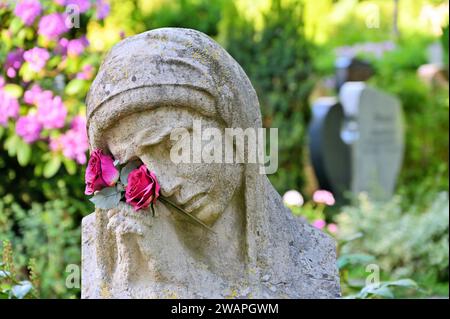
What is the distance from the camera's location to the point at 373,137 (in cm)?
1023

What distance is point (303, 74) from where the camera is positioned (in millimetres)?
10188

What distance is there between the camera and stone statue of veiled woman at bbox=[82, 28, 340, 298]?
288 centimetres

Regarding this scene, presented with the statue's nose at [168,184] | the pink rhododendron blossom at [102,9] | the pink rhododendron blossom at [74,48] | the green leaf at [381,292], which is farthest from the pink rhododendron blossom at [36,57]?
the statue's nose at [168,184]

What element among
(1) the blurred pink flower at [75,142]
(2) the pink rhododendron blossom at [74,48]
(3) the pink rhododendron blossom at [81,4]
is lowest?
(1) the blurred pink flower at [75,142]

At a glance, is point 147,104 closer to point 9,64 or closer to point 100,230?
point 100,230

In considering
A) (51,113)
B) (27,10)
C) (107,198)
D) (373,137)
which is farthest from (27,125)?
(373,137)

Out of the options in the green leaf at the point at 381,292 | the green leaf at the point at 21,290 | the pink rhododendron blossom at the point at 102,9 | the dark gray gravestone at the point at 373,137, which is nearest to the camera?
the green leaf at the point at 21,290

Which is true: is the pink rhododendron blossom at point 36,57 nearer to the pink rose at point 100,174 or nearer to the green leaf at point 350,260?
the green leaf at point 350,260

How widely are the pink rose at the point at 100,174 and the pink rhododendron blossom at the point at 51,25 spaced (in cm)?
266

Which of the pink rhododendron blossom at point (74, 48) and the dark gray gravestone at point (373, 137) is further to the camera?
the dark gray gravestone at point (373, 137)

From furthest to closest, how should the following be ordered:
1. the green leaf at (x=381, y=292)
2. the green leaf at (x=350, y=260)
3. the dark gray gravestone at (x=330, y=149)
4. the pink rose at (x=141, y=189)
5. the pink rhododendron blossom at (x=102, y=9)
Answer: the dark gray gravestone at (x=330, y=149) < the pink rhododendron blossom at (x=102, y=9) < the green leaf at (x=350, y=260) < the green leaf at (x=381, y=292) < the pink rose at (x=141, y=189)

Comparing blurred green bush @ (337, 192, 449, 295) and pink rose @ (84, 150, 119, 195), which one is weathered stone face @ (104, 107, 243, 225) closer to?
pink rose @ (84, 150, 119, 195)

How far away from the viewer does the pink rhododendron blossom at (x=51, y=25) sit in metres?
5.41

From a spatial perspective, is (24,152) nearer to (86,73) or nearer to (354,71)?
(86,73)
